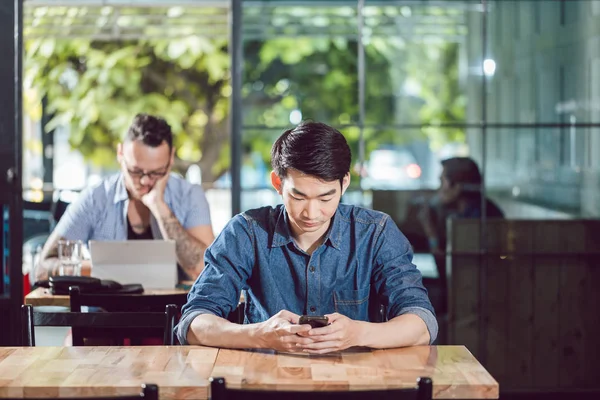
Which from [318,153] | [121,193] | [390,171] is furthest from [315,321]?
[390,171]

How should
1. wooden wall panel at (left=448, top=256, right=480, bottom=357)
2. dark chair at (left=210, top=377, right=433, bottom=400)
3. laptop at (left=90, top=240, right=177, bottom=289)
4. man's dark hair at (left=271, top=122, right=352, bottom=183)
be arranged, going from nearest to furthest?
dark chair at (left=210, top=377, right=433, bottom=400) → man's dark hair at (left=271, top=122, right=352, bottom=183) → laptop at (left=90, top=240, right=177, bottom=289) → wooden wall panel at (left=448, top=256, right=480, bottom=357)

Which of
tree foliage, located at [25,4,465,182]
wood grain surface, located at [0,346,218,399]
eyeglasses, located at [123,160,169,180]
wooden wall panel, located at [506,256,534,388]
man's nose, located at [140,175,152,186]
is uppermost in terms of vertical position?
tree foliage, located at [25,4,465,182]

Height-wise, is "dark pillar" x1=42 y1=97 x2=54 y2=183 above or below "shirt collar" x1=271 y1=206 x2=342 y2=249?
above

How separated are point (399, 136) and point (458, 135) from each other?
338 mm

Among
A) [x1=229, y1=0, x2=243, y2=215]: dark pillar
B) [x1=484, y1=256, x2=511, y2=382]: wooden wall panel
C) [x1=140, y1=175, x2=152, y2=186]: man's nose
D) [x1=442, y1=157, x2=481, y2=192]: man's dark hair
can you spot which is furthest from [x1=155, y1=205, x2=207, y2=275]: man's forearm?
[x1=484, y1=256, x2=511, y2=382]: wooden wall panel

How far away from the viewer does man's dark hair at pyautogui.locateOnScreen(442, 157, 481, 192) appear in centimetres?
530

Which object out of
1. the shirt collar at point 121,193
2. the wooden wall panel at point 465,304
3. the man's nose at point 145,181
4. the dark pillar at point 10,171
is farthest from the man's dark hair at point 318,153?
the wooden wall panel at point 465,304

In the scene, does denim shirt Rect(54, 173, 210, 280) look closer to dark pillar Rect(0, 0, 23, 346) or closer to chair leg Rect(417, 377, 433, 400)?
dark pillar Rect(0, 0, 23, 346)

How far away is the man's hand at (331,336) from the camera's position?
7.36ft

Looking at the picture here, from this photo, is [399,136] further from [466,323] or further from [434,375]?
[434,375]

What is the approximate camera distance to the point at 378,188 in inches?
209

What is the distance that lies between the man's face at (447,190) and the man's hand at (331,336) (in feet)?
10.2

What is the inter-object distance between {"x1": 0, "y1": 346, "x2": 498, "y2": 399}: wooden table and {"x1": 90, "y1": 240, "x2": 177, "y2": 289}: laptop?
1.34 meters

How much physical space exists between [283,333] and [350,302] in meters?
0.44
